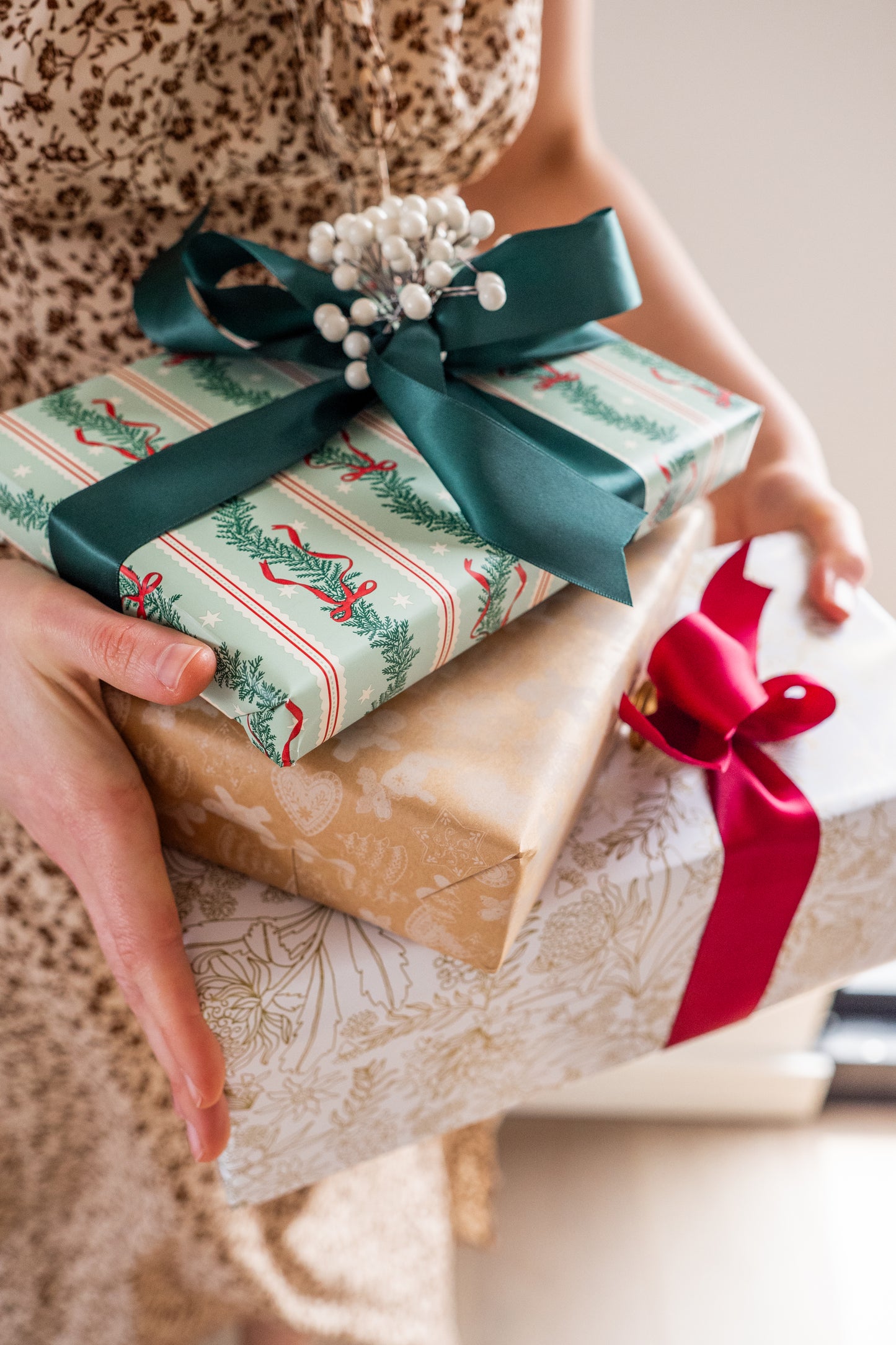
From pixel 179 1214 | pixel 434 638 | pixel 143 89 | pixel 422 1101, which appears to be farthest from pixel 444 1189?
pixel 143 89

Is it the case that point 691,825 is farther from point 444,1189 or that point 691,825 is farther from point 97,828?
point 444,1189

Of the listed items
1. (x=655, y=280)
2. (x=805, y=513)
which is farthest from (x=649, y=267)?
(x=805, y=513)

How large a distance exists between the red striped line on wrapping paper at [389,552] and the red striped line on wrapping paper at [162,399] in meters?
0.06

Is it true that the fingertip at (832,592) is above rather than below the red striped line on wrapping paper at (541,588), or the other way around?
below

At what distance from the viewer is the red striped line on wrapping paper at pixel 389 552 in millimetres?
400

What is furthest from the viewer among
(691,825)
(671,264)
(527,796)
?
(671,264)

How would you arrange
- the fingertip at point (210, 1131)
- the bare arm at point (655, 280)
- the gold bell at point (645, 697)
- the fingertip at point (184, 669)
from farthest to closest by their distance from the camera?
1. the bare arm at point (655, 280)
2. the gold bell at point (645, 697)
3. the fingertip at point (210, 1131)
4. the fingertip at point (184, 669)

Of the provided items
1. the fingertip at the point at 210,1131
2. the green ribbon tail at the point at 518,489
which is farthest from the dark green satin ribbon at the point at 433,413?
the fingertip at the point at 210,1131

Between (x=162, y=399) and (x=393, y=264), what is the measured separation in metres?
0.13

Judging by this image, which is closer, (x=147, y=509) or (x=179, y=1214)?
(x=147, y=509)

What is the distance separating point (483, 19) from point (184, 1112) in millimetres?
594

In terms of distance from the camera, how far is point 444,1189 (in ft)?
3.40

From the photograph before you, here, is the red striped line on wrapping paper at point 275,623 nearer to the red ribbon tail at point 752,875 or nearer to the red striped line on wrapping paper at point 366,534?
the red striped line on wrapping paper at point 366,534

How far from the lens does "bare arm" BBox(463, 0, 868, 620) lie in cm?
67
